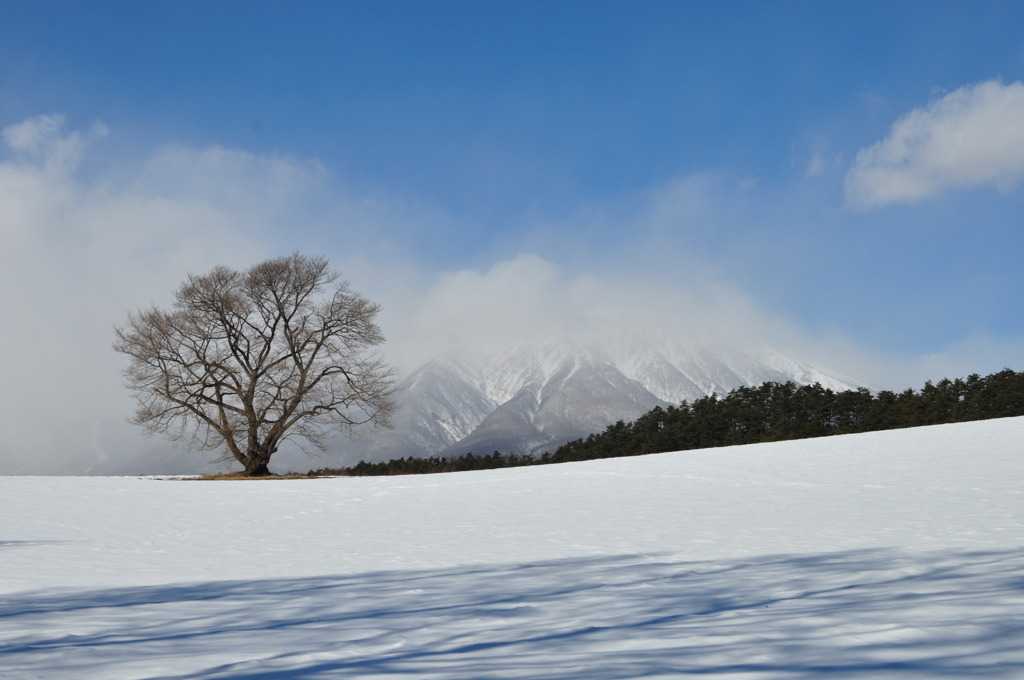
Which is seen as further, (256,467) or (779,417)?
(779,417)

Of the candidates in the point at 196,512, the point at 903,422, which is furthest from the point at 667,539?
the point at 903,422

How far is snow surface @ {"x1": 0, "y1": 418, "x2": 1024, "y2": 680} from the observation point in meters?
3.77

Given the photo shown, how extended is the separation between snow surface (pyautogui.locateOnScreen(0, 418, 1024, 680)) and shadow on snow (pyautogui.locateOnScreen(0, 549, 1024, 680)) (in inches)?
0.9

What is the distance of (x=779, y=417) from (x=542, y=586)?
32689 millimetres

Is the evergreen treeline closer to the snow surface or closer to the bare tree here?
the bare tree

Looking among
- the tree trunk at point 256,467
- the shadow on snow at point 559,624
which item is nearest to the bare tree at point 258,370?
the tree trunk at point 256,467

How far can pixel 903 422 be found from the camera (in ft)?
109

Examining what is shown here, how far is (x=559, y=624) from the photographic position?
4582 millimetres

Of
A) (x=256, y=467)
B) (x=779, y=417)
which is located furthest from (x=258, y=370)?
(x=779, y=417)

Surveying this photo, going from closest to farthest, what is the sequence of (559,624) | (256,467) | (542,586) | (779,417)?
(559,624), (542,586), (256,467), (779,417)

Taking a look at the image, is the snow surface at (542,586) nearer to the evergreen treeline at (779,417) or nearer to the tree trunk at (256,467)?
the tree trunk at (256,467)

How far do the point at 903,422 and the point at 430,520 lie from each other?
28.7m

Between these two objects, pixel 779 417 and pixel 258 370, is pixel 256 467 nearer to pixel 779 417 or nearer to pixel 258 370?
pixel 258 370

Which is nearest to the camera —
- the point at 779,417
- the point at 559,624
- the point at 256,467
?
the point at 559,624
